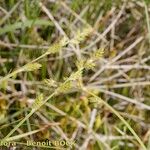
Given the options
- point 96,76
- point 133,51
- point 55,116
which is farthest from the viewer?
point 133,51

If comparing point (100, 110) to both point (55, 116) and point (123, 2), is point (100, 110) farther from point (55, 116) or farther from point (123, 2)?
point (123, 2)

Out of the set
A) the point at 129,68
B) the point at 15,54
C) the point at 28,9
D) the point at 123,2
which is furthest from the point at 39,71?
the point at 123,2

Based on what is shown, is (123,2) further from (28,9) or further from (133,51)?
(28,9)

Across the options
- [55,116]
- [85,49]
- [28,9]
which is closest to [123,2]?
[85,49]

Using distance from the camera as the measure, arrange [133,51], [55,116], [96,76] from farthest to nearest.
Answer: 1. [133,51]
2. [96,76]
3. [55,116]

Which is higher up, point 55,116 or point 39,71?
point 39,71

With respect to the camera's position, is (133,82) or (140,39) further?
(140,39)

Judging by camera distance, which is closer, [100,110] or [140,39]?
[100,110]

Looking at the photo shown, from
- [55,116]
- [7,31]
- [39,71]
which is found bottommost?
[55,116]

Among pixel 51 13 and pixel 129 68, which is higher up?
pixel 51 13
